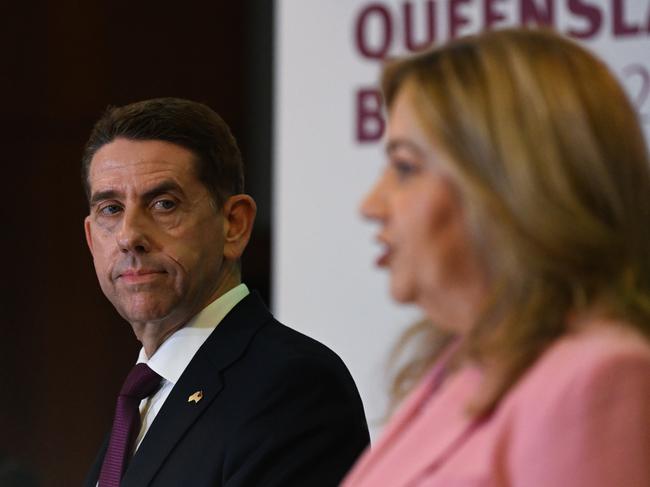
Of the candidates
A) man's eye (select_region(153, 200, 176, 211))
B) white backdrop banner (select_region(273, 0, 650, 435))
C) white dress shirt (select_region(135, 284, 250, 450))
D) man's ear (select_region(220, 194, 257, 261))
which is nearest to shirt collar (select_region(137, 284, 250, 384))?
white dress shirt (select_region(135, 284, 250, 450))

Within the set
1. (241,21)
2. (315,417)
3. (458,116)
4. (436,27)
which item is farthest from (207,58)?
(458,116)

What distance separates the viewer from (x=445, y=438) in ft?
4.10

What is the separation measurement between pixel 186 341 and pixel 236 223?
1.02 ft

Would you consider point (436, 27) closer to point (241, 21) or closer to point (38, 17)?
point (241, 21)

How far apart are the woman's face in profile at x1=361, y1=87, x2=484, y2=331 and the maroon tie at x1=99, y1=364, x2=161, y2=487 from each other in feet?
4.18

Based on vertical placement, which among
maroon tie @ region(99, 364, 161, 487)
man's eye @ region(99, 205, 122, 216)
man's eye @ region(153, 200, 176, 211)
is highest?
man's eye @ region(153, 200, 176, 211)

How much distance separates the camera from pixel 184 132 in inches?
103

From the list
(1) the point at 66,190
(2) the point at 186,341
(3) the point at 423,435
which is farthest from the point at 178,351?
(1) the point at 66,190

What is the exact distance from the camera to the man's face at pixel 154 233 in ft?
8.27

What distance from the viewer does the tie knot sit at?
2.52m

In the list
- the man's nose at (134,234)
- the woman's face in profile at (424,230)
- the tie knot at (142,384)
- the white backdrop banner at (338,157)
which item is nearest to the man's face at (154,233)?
the man's nose at (134,234)

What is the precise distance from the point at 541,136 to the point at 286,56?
107 inches

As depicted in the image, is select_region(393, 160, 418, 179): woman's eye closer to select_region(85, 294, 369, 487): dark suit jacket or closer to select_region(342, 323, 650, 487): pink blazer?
select_region(342, 323, 650, 487): pink blazer

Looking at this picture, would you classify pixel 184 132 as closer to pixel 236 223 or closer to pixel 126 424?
pixel 236 223
